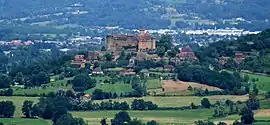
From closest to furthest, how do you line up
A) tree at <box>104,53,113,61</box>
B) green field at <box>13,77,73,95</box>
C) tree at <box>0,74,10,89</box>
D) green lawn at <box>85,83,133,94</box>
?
green lawn at <box>85,83,133,94</box>
green field at <box>13,77,73,95</box>
tree at <box>0,74,10,89</box>
tree at <box>104,53,113,61</box>

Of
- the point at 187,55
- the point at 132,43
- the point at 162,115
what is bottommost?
the point at 162,115

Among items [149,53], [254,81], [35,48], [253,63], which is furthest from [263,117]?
[35,48]

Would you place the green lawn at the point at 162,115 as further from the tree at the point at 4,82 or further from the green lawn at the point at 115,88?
Result: the tree at the point at 4,82

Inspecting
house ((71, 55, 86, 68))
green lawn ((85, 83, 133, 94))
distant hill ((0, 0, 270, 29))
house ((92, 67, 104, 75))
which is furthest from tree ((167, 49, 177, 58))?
distant hill ((0, 0, 270, 29))

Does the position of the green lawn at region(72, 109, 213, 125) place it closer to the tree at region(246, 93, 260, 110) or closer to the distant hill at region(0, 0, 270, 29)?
the tree at region(246, 93, 260, 110)

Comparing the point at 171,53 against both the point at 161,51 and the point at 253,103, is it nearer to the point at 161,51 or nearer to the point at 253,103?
the point at 161,51

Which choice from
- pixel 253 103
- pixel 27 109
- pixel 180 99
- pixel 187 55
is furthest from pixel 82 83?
pixel 253 103

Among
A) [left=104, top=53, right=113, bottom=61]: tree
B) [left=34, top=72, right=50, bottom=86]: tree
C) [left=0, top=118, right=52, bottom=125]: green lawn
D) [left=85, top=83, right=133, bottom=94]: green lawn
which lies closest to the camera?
[left=0, top=118, right=52, bottom=125]: green lawn
